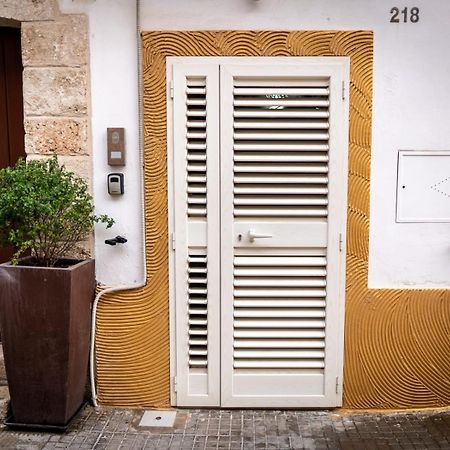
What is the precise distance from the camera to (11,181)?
134 inches

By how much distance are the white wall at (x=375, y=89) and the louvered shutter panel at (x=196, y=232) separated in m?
0.32

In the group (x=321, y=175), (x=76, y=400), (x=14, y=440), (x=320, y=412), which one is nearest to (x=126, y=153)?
(x=321, y=175)

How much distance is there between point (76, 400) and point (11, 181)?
5.20ft

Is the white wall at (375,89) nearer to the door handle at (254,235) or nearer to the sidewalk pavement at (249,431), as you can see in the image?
the door handle at (254,235)

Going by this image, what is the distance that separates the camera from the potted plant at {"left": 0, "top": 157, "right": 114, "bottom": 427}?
11.2 feet

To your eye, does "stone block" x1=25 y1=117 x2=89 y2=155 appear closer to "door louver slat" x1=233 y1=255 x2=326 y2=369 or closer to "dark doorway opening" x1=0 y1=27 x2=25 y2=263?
"dark doorway opening" x1=0 y1=27 x2=25 y2=263

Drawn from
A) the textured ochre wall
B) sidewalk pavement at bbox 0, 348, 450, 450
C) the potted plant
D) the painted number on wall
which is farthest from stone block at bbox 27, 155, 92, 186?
the painted number on wall

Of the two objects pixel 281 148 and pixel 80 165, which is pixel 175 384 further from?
pixel 281 148

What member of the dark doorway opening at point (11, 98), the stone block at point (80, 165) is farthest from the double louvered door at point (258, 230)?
the dark doorway opening at point (11, 98)

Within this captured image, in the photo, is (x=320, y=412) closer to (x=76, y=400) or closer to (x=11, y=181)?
(x=76, y=400)

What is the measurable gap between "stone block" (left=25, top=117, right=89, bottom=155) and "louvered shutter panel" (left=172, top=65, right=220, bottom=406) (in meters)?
0.68

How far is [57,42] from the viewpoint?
3.73 m

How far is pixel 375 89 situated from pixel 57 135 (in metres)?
2.28

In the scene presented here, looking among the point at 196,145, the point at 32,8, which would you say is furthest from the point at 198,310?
the point at 32,8
